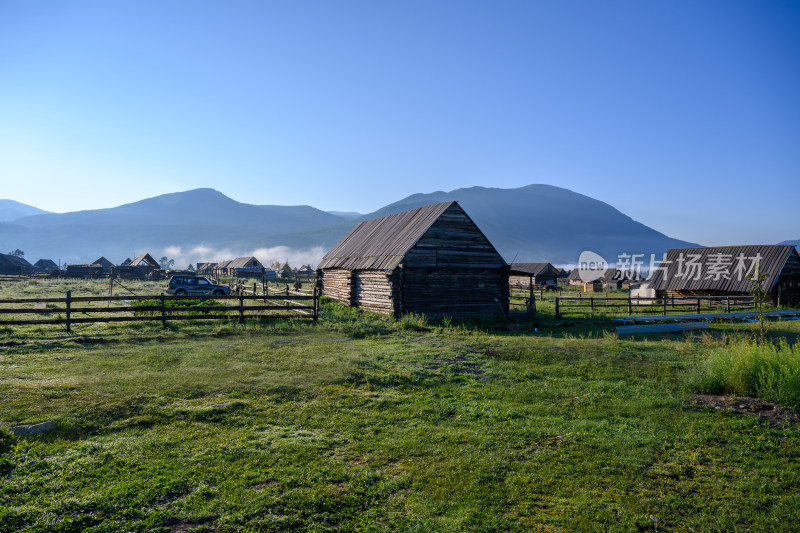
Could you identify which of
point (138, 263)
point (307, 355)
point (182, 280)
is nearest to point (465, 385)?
point (307, 355)

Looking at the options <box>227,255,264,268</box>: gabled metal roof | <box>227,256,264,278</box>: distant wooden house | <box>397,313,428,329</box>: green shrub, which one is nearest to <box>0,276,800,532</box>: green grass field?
<box>397,313,428,329</box>: green shrub

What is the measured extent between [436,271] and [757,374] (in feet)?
52.9

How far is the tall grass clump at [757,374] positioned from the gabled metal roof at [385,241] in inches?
605

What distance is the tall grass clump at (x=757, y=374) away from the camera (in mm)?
8562

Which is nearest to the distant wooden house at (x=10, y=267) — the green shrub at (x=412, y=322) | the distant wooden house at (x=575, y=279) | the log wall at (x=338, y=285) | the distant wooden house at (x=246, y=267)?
the distant wooden house at (x=246, y=267)

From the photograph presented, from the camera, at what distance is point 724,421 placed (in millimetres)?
7836

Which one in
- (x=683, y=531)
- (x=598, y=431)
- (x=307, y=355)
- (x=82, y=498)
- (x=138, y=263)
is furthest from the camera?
(x=138, y=263)

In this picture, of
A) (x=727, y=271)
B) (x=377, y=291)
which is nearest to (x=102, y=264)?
(x=377, y=291)

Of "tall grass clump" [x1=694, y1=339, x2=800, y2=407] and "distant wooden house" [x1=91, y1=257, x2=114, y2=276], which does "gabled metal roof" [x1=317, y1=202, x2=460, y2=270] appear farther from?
"distant wooden house" [x1=91, y1=257, x2=114, y2=276]

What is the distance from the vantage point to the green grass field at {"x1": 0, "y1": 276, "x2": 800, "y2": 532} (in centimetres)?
495

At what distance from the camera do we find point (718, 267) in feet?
126

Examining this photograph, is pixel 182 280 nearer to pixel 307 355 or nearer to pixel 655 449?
pixel 307 355

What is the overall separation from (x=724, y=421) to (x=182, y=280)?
33.0m

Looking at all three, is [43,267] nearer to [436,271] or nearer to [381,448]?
[436,271]
